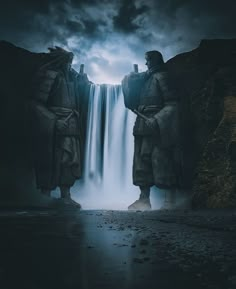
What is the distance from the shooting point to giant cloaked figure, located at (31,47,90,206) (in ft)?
40.0

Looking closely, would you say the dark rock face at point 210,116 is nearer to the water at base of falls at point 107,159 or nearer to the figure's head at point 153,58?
the figure's head at point 153,58

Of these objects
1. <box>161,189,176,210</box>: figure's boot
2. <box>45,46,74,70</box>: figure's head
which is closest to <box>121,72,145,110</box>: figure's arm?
<box>45,46,74,70</box>: figure's head

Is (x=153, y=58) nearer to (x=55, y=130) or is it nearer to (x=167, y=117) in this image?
(x=167, y=117)

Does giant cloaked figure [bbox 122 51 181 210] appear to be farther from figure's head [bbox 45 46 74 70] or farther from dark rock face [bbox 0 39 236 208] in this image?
figure's head [bbox 45 46 74 70]

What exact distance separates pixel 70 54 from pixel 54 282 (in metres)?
11.7

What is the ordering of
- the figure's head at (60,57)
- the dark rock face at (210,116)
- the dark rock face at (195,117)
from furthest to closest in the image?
the figure's head at (60,57)
the dark rock face at (195,117)
the dark rock face at (210,116)

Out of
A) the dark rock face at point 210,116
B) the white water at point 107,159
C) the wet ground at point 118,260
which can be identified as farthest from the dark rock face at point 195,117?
the wet ground at point 118,260

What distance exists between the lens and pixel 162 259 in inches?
129

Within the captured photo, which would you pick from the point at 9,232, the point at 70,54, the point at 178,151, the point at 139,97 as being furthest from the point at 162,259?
the point at 70,54

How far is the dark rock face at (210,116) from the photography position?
32.5ft

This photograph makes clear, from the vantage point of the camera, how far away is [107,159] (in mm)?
14820

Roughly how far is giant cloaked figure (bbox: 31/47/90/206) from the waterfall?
85.2 inches

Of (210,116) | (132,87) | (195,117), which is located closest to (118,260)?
(210,116)

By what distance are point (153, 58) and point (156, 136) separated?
3.03 meters
